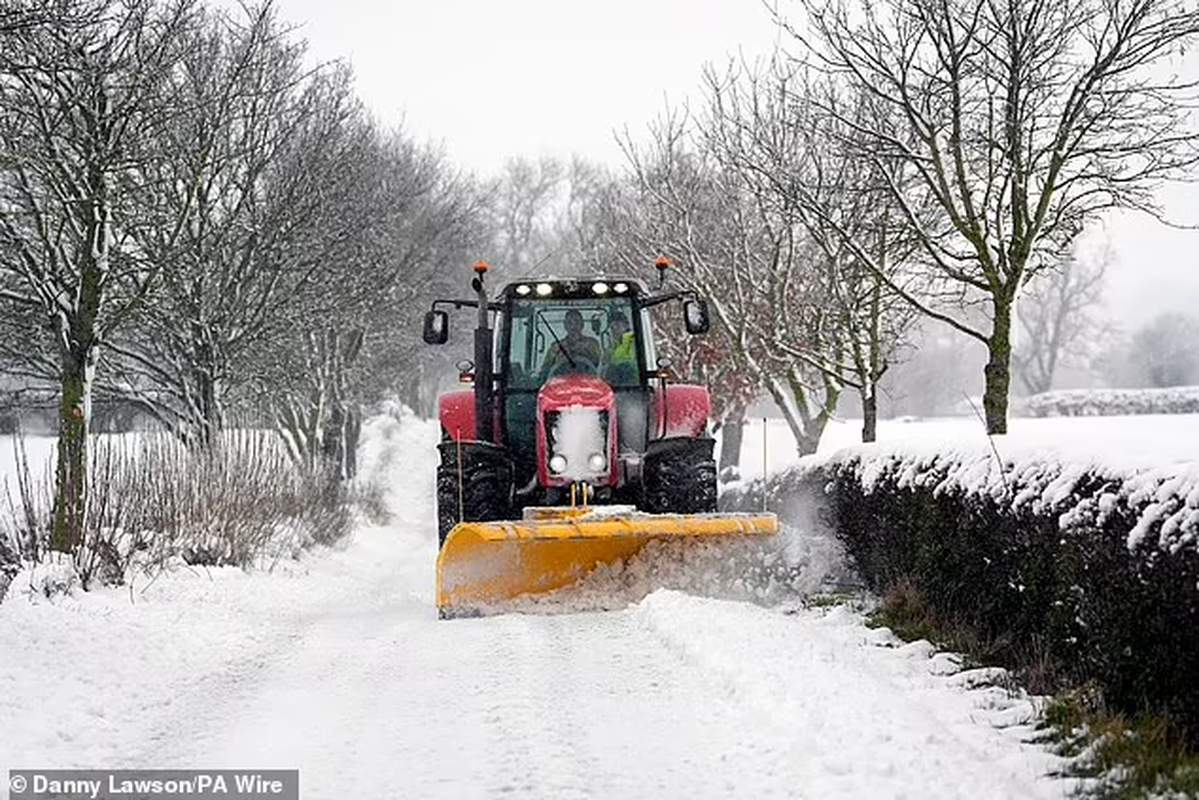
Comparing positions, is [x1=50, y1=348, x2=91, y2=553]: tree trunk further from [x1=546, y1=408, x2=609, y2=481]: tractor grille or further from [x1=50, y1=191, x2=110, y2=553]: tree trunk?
[x1=546, y1=408, x2=609, y2=481]: tractor grille

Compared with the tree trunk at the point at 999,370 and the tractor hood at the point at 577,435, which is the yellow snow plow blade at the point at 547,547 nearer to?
the tractor hood at the point at 577,435

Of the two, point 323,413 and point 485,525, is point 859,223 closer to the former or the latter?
point 485,525

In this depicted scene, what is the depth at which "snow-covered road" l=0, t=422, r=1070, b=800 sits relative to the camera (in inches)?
181

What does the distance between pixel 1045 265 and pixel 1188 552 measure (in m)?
6.88

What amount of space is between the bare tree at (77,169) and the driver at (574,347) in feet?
11.7

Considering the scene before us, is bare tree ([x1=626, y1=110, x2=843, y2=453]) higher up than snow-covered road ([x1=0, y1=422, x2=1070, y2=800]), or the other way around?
bare tree ([x1=626, y1=110, x2=843, y2=453])

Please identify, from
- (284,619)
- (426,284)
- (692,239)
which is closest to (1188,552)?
(284,619)

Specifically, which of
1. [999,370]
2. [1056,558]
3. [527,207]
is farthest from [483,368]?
[527,207]

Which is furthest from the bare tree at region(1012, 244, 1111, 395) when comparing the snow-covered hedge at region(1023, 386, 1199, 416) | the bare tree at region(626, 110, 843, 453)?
the bare tree at region(626, 110, 843, 453)

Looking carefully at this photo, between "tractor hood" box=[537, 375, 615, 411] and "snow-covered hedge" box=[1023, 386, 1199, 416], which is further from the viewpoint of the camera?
"snow-covered hedge" box=[1023, 386, 1199, 416]

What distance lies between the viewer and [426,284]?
2833 cm

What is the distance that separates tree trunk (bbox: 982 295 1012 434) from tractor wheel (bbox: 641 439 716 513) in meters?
2.28

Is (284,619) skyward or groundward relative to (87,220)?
groundward

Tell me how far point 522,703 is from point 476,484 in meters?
4.43
